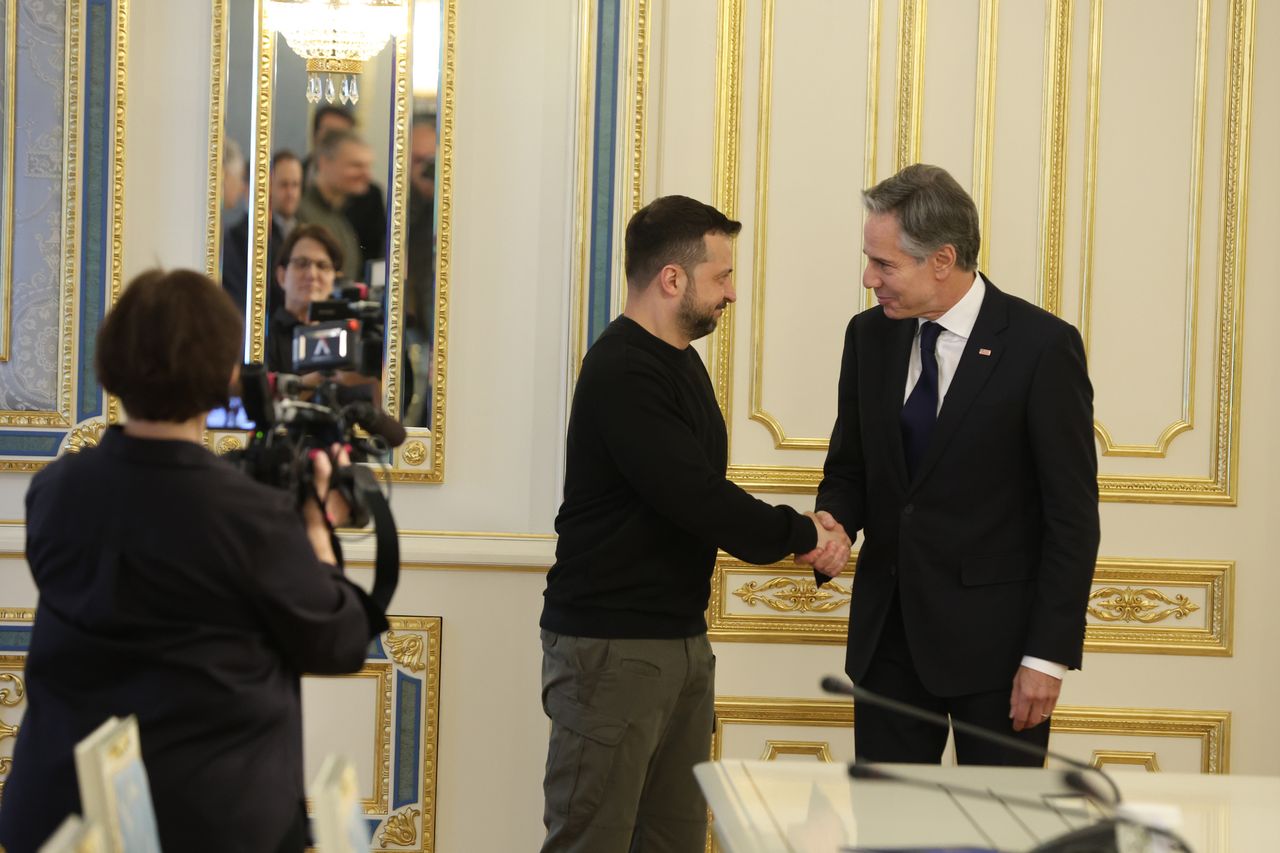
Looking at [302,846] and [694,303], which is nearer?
[302,846]

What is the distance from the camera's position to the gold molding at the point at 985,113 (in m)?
3.33

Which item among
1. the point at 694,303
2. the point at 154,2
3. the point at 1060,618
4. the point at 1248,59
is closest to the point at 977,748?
the point at 1060,618

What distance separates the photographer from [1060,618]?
244cm

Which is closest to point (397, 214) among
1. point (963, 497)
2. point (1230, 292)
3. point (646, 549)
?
point (646, 549)

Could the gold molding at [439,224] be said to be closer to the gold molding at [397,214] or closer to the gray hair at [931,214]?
the gold molding at [397,214]

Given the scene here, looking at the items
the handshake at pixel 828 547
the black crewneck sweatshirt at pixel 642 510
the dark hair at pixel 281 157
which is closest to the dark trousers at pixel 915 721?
the handshake at pixel 828 547

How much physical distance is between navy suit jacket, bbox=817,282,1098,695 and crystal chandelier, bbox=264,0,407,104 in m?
1.64

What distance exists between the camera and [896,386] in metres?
2.67

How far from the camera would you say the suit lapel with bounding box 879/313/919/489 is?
262 centimetres

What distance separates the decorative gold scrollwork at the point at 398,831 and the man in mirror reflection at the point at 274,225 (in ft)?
4.30

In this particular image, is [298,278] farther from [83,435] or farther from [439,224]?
[83,435]

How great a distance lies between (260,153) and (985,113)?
70.3 inches

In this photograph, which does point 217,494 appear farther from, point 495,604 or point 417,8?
point 417,8

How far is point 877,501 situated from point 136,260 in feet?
6.23
